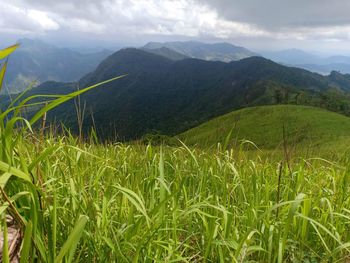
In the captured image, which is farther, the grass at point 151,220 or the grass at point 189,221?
the grass at point 189,221

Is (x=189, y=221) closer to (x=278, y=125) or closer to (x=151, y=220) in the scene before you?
(x=151, y=220)

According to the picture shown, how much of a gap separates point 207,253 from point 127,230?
0.66 m

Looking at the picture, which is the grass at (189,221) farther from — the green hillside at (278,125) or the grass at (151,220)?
the green hillside at (278,125)

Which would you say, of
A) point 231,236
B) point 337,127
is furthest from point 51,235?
point 337,127

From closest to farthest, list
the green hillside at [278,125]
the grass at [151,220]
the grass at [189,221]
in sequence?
the grass at [151,220]
the grass at [189,221]
the green hillside at [278,125]

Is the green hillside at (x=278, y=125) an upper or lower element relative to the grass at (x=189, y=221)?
lower

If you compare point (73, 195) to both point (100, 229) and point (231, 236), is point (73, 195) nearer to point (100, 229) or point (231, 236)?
point (100, 229)

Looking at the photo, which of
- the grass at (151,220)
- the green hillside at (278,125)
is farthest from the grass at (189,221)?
the green hillside at (278,125)

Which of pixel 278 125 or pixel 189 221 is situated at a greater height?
pixel 189 221

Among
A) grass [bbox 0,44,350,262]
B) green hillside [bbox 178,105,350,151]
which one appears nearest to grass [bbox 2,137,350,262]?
grass [bbox 0,44,350,262]

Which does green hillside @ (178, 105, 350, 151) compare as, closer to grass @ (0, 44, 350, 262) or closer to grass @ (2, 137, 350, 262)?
grass @ (2, 137, 350, 262)

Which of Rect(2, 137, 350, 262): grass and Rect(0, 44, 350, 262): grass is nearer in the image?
Rect(0, 44, 350, 262): grass

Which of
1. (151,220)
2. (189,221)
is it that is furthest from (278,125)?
(151,220)

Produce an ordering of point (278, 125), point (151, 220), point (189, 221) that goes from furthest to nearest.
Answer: point (278, 125) < point (189, 221) < point (151, 220)
